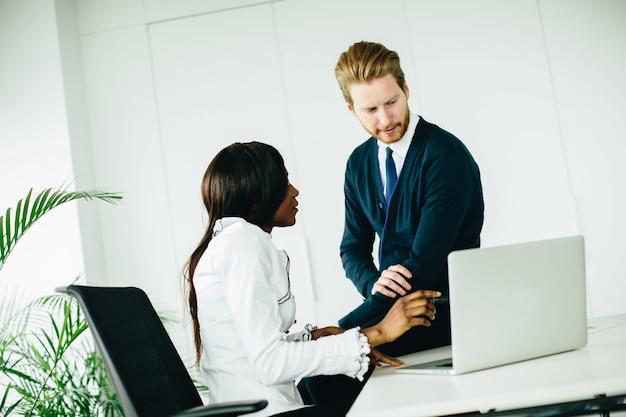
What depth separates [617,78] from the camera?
4121 millimetres

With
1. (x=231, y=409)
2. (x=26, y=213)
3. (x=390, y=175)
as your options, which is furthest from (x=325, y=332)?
(x=26, y=213)

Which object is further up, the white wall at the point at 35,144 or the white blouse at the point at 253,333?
the white wall at the point at 35,144

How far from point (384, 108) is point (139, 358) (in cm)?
126

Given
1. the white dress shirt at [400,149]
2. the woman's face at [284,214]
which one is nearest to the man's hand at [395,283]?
the woman's face at [284,214]

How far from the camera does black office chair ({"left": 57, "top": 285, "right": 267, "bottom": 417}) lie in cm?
133

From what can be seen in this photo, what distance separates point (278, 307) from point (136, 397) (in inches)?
16.8

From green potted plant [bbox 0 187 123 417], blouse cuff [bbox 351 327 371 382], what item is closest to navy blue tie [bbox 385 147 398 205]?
blouse cuff [bbox 351 327 371 382]

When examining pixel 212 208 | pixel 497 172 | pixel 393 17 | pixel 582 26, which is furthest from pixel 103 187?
pixel 582 26

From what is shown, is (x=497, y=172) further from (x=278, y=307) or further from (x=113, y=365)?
(x=113, y=365)

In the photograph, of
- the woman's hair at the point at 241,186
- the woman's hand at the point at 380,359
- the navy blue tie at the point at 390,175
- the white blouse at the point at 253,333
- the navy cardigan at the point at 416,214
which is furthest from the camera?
the navy blue tie at the point at 390,175

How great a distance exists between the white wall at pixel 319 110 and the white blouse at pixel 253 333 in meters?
2.42

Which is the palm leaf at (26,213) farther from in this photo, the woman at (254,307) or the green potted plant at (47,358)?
the woman at (254,307)

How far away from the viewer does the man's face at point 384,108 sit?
2383 millimetres

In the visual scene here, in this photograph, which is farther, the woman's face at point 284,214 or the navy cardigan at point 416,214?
the navy cardigan at point 416,214
